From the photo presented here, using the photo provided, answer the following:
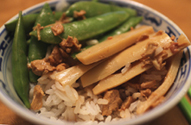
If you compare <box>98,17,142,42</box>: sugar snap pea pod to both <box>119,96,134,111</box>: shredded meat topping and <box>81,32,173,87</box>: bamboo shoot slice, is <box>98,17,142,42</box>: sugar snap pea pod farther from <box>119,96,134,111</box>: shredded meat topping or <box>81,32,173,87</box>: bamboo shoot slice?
<box>119,96,134,111</box>: shredded meat topping

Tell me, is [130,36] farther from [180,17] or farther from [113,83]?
[180,17]

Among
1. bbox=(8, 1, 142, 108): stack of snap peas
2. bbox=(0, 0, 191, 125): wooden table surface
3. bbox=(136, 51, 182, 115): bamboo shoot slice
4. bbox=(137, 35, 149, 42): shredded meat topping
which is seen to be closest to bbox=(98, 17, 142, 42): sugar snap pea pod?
bbox=(8, 1, 142, 108): stack of snap peas

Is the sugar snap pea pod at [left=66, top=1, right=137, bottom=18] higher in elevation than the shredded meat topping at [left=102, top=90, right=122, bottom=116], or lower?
higher

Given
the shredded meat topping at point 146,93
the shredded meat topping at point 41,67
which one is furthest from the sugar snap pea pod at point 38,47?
the shredded meat topping at point 146,93

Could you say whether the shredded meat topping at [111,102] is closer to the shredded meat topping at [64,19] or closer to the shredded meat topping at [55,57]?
the shredded meat topping at [55,57]

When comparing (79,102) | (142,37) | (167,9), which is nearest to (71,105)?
(79,102)

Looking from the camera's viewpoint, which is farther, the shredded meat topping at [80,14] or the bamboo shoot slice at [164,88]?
the shredded meat topping at [80,14]
